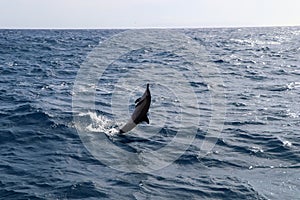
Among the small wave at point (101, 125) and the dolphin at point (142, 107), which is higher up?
the dolphin at point (142, 107)

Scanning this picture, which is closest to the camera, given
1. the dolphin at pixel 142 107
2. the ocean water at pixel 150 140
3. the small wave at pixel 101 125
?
the ocean water at pixel 150 140

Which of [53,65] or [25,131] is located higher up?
[53,65]

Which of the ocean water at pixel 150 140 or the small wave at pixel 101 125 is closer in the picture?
the ocean water at pixel 150 140

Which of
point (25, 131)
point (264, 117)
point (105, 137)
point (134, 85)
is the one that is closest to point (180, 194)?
point (105, 137)

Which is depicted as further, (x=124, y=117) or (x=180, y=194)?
(x=124, y=117)

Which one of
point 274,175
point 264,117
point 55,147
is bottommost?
point 55,147

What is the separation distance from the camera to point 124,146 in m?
15.8

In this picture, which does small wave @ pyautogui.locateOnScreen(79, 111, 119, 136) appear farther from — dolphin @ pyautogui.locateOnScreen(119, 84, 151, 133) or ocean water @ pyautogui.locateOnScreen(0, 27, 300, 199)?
dolphin @ pyautogui.locateOnScreen(119, 84, 151, 133)

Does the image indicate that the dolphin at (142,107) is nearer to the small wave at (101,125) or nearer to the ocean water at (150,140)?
the ocean water at (150,140)

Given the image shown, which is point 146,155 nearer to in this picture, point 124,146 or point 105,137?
point 124,146

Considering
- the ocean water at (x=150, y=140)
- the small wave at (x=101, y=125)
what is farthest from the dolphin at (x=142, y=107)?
the small wave at (x=101, y=125)

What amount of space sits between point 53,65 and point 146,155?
26977 millimetres

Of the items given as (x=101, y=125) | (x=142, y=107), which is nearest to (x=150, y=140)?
(x=142, y=107)

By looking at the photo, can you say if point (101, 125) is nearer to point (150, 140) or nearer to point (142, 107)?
point (150, 140)
